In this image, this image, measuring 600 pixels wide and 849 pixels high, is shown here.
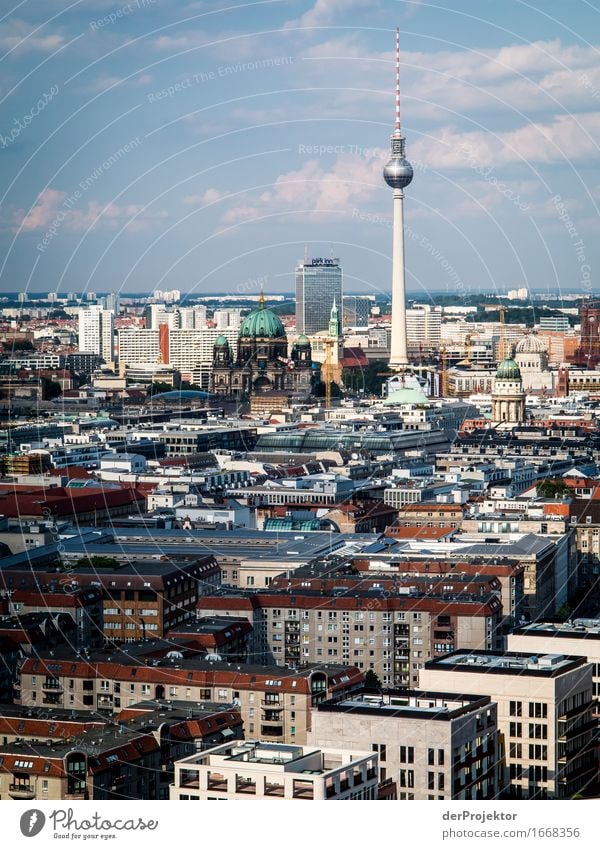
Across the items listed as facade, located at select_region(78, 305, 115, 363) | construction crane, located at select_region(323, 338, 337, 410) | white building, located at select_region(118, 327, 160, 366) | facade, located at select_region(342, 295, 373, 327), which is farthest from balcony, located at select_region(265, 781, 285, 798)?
facade, located at select_region(342, 295, 373, 327)

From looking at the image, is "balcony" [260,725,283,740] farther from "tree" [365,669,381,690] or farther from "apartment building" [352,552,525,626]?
"apartment building" [352,552,525,626]

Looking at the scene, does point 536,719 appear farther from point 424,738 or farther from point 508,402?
point 508,402

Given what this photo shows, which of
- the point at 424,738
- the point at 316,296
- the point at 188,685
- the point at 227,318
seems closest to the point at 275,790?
the point at 424,738

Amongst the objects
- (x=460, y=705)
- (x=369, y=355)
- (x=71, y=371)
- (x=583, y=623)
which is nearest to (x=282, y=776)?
(x=460, y=705)

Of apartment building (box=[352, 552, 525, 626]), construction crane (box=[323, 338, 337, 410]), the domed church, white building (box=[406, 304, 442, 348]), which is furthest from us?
white building (box=[406, 304, 442, 348])

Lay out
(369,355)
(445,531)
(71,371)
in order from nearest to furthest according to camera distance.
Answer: (445,531) → (71,371) → (369,355)

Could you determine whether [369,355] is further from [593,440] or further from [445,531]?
[445,531]
